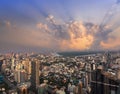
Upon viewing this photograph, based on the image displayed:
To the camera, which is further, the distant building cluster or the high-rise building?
the high-rise building

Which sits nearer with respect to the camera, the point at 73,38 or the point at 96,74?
the point at 96,74

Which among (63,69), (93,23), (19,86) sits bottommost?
(19,86)

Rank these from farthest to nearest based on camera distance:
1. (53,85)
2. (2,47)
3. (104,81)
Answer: (2,47)
(53,85)
(104,81)

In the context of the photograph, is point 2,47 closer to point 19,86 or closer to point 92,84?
point 19,86

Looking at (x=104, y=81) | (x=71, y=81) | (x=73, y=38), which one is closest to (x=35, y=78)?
(x=71, y=81)

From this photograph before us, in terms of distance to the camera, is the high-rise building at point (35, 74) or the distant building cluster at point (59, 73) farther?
the high-rise building at point (35, 74)
